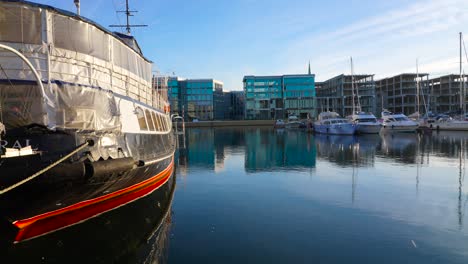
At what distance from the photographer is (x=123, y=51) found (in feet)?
36.0

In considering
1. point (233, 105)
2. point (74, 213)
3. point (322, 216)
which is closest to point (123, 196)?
point (74, 213)

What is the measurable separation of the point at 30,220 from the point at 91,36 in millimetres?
5178

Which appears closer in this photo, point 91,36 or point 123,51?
point 91,36

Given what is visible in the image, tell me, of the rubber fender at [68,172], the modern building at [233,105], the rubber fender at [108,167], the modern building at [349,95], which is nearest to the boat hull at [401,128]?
the rubber fender at [108,167]

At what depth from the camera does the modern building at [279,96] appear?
127 m

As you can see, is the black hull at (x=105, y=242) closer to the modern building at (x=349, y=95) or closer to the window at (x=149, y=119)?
the window at (x=149, y=119)

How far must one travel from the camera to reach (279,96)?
129 metres

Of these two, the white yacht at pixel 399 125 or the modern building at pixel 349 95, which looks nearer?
the white yacht at pixel 399 125

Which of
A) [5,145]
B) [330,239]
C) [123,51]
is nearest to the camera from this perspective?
[5,145]

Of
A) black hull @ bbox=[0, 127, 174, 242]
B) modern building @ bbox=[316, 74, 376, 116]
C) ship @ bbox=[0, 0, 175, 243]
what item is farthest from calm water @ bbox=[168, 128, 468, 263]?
modern building @ bbox=[316, 74, 376, 116]

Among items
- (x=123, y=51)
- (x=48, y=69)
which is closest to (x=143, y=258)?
(x=48, y=69)

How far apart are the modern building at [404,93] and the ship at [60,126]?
12880 cm

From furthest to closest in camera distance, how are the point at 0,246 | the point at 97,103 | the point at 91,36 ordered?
1. the point at 91,36
2. the point at 97,103
3. the point at 0,246

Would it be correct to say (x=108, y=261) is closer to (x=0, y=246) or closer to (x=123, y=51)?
(x=0, y=246)
